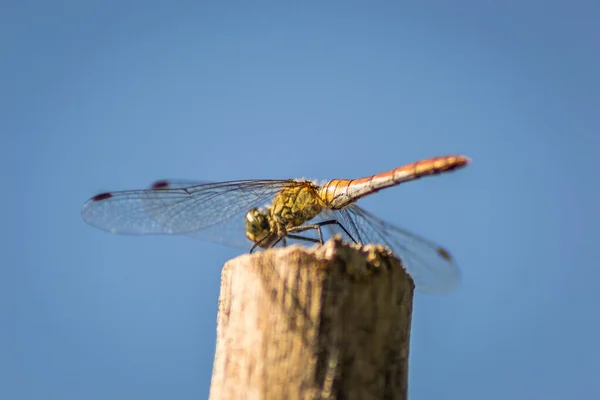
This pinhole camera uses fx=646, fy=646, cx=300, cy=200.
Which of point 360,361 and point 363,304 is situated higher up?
point 363,304

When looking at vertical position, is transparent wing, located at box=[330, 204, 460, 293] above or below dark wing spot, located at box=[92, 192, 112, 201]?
below

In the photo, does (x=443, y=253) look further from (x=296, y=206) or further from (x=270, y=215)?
(x=270, y=215)

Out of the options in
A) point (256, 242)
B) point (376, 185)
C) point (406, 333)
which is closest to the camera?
point (406, 333)

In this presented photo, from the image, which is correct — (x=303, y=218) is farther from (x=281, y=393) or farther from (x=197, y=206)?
(x=281, y=393)

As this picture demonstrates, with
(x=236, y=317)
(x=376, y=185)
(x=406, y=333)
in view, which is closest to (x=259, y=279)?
(x=236, y=317)

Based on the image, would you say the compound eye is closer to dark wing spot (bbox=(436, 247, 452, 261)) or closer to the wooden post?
dark wing spot (bbox=(436, 247, 452, 261))

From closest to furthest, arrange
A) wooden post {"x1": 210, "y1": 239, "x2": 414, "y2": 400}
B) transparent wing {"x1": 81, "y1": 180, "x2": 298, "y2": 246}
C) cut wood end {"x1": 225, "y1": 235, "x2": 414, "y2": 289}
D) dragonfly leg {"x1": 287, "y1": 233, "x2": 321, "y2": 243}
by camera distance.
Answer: wooden post {"x1": 210, "y1": 239, "x2": 414, "y2": 400} < cut wood end {"x1": 225, "y1": 235, "x2": 414, "y2": 289} < dragonfly leg {"x1": 287, "y1": 233, "x2": 321, "y2": 243} < transparent wing {"x1": 81, "y1": 180, "x2": 298, "y2": 246}

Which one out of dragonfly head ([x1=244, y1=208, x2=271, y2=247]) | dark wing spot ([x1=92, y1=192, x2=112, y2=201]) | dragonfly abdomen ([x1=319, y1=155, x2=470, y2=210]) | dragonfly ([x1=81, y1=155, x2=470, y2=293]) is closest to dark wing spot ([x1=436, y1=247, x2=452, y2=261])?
dragonfly ([x1=81, y1=155, x2=470, y2=293])

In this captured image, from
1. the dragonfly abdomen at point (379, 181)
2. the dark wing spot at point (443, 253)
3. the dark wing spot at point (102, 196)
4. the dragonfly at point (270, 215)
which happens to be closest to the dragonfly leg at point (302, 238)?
the dragonfly at point (270, 215)
